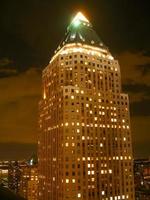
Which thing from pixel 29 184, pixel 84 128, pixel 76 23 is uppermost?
pixel 76 23

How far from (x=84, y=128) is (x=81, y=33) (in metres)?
44.6

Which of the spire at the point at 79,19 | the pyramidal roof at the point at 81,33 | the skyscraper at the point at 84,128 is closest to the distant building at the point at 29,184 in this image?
the skyscraper at the point at 84,128

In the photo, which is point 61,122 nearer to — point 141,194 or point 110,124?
point 110,124

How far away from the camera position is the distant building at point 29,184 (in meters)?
166

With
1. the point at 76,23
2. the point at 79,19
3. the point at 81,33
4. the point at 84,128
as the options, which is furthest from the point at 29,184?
the point at 79,19

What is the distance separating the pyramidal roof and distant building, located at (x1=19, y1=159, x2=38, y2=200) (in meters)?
84.3

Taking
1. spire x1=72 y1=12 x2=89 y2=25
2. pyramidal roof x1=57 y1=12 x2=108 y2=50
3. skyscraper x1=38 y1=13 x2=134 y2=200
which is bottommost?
skyscraper x1=38 y1=13 x2=134 y2=200

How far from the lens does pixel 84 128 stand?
3930 inches

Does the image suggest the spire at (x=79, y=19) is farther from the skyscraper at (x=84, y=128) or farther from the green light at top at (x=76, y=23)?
the skyscraper at (x=84, y=128)

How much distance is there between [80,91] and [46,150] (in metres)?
26.1

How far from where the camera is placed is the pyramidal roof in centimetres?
11969

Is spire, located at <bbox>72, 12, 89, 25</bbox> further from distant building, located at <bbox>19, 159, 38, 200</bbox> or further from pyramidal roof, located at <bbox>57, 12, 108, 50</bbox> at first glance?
distant building, located at <bbox>19, 159, 38, 200</bbox>

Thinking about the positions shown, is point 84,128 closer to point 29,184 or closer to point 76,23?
point 76,23

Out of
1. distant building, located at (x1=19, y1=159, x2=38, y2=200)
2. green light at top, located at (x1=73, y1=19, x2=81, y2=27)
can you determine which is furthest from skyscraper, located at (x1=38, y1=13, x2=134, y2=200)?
distant building, located at (x1=19, y1=159, x2=38, y2=200)
